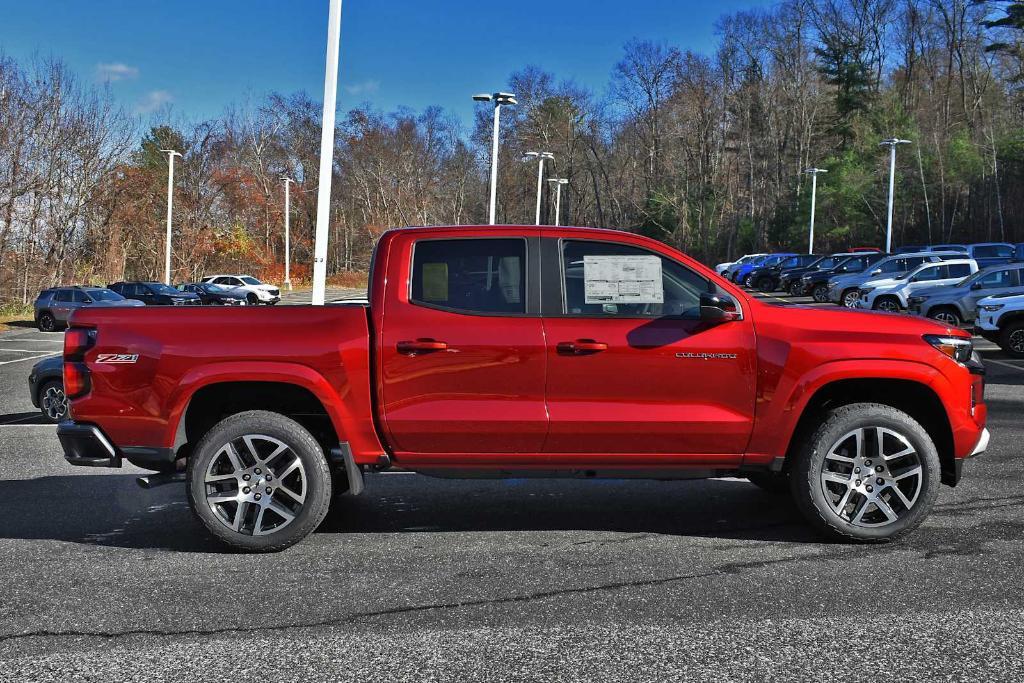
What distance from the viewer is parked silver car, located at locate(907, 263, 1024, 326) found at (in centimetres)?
2102

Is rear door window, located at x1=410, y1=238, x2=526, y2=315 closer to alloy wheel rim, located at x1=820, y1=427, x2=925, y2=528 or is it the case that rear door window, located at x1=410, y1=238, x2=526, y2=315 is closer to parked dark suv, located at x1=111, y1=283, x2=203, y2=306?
alloy wheel rim, located at x1=820, y1=427, x2=925, y2=528

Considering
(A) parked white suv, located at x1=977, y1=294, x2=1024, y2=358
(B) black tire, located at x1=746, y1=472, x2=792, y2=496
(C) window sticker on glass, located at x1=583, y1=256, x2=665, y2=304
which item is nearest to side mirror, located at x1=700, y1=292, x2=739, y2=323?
(C) window sticker on glass, located at x1=583, y1=256, x2=665, y2=304

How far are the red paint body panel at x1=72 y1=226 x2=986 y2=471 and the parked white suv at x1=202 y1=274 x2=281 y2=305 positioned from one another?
41605mm

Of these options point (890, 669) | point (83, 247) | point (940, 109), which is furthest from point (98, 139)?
point (940, 109)

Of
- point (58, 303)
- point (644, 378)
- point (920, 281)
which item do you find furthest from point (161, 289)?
point (644, 378)

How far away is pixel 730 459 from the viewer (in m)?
5.48

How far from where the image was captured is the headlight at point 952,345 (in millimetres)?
5473

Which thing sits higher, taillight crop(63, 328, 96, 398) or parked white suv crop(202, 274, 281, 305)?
parked white suv crop(202, 274, 281, 305)

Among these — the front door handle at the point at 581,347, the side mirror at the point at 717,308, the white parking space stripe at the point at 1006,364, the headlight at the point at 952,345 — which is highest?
the side mirror at the point at 717,308

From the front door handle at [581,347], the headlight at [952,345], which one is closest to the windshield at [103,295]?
the front door handle at [581,347]

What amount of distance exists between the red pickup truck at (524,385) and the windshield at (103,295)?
26.2 meters

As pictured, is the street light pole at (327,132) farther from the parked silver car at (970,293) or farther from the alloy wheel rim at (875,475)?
the parked silver car at (970,293)

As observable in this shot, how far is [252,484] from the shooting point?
17.7ft

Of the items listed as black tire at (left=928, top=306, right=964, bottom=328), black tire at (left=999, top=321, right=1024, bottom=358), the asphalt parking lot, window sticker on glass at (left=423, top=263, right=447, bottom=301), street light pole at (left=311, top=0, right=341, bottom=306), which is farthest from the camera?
black tire at (left=928, top=306, right=964, bottom=328)
